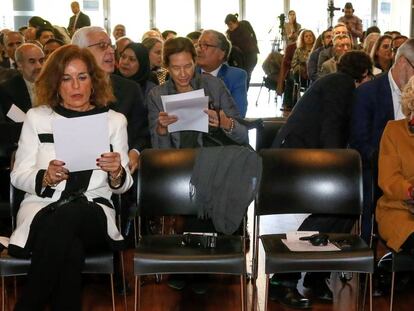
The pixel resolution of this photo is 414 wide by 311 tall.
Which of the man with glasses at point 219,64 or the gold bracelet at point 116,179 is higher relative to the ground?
the man with glasses at point 219,64

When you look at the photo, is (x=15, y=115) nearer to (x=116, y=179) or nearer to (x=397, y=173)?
(x=116, y=179)

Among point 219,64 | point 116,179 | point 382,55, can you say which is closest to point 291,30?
point 382,55

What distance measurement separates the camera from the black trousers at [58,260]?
3.20 m

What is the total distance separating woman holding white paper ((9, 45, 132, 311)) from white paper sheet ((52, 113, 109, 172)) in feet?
0.14

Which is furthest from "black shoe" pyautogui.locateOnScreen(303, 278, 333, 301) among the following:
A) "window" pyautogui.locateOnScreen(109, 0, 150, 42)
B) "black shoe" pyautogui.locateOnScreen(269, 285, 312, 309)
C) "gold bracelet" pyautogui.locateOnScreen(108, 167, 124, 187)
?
"window" pyautogui.locateOnScreen(109, 0, 150, 42)

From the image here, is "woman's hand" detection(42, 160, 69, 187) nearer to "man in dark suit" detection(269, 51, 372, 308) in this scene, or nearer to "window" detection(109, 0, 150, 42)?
"man in dark suit" detection(269, 51, 372, 308)

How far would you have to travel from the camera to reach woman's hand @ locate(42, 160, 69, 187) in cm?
335

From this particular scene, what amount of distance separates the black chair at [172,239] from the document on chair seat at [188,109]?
0.29 metres

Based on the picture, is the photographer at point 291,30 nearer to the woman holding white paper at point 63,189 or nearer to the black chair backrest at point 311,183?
the black chair backrest at point 311,183

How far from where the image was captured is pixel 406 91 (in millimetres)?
3691

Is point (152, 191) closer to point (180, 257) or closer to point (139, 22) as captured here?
point (180, 257)

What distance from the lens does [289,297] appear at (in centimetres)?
404

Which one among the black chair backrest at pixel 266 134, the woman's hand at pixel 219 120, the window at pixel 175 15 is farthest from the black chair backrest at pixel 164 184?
the window at pixel 175 15

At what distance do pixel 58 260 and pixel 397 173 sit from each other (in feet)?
5.80
